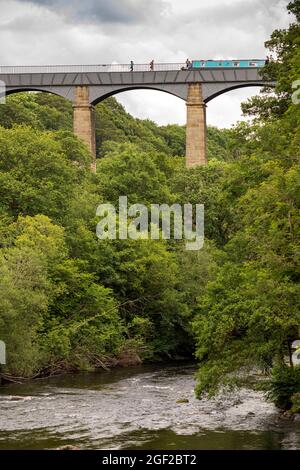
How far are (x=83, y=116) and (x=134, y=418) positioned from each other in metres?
50.0

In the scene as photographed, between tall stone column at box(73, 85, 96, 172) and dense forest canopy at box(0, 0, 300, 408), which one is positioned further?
tall stone column at box(73, 85, 96, 172)

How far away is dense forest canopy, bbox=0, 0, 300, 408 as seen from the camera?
29047mm

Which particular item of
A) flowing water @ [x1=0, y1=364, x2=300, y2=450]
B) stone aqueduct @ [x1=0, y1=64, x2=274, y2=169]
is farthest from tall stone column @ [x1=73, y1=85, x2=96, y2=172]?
flowing water @ [x1=0, y1=364, x2=300, y2=450]

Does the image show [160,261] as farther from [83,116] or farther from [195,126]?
[83,116]

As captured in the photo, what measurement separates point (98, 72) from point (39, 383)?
138 ft

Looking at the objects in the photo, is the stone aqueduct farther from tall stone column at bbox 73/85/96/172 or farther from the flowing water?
the flowing water

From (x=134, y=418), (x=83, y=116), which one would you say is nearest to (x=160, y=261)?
(x=134, y=418)

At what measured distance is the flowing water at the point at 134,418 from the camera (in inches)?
1018

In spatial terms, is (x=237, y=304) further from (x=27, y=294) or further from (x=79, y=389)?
(x=27, y=294)

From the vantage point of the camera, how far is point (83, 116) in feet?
253

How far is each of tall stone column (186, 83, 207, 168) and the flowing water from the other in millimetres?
38337

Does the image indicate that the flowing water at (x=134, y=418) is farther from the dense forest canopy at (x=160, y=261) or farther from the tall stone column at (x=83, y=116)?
the tall stone column at (x=83, y=116)

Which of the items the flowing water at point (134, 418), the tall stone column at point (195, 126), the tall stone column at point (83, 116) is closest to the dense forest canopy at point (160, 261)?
the flowing water at point (134, 418)

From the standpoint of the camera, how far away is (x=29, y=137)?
52.1 meters
